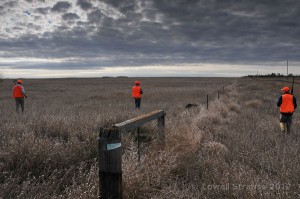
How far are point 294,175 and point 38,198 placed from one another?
3551mm

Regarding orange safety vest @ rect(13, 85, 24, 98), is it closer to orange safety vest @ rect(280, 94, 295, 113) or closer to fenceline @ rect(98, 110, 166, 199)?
orange safety vest @ rect(280, 94, 295, 113)

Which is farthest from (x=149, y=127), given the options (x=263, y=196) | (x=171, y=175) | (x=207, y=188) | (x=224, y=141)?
(x=263, y=196)

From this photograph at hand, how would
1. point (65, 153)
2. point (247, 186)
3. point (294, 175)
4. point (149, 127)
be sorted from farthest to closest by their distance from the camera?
1. point (149, 127)
2. point (65, 153)
3. point (294, 175)
4. point (247, 186)

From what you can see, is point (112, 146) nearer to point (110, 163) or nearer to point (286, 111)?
point (110, 163)

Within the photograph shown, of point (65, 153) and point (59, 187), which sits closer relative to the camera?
point (59, 187)

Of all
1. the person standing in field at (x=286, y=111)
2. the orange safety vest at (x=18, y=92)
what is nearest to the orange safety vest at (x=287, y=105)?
the person standing in field at (x=286, y=111)

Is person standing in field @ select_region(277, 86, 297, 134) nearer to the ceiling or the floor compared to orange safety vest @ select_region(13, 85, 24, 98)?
nearer to the floor

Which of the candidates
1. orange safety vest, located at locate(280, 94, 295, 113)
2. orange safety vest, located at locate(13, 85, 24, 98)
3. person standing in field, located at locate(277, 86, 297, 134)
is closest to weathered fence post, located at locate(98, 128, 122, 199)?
person standing in field, located at locate(277, 86, 297, 134)

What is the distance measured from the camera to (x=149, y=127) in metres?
7.48

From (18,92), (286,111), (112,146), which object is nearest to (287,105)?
(286,111)

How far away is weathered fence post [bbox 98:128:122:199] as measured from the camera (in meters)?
2.97

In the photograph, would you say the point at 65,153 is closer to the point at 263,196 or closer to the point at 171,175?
the point at 171,175

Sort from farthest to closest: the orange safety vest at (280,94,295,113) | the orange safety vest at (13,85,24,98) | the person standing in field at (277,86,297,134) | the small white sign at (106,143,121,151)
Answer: the orange safety vest at (13,85,24,98) < the orange safety vest at (280,94,295,113) < the person standing in field at (277,86,297,134) < the small white sign at (106,143,121,151)

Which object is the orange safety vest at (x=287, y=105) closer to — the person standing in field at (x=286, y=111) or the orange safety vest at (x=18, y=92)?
the person standing in field at (x=286, y=111)
